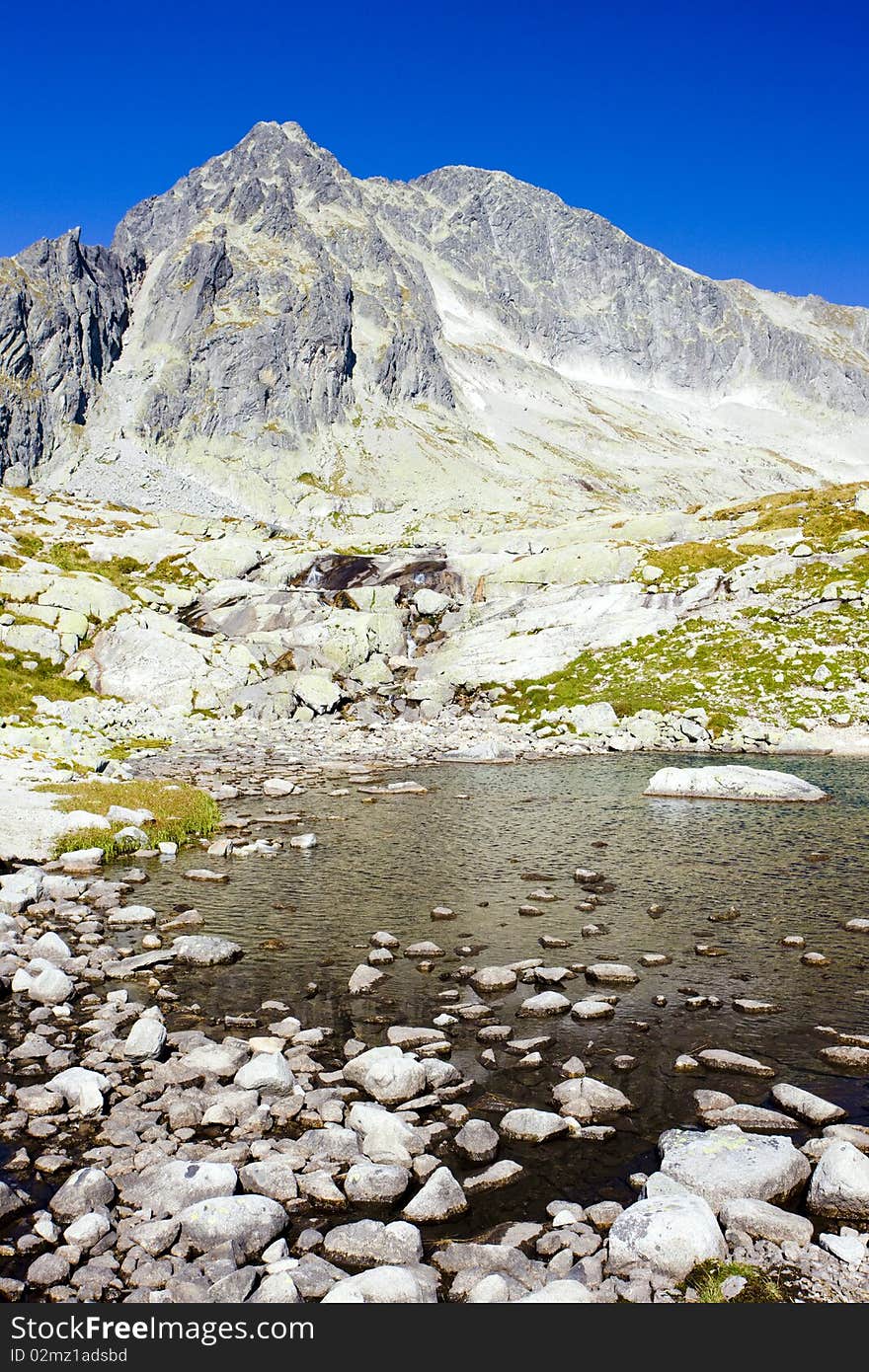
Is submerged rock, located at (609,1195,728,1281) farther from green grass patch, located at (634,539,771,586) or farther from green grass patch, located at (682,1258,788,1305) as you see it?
green grass patch, located at (634,539,771,586)

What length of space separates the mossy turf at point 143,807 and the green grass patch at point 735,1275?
23809 mm

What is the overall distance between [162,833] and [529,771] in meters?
21.0

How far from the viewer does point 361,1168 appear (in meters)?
10.6

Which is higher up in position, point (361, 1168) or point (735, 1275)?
point (735, 1275)

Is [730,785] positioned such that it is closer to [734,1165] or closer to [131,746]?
[734,1165]

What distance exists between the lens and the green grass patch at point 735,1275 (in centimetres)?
813

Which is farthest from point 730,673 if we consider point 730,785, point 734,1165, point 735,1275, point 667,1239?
point 735,1275

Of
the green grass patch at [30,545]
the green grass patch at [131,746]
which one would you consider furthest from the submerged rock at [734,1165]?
the green grass patch at [30,545]

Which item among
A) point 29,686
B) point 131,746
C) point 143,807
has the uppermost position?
point 29,686

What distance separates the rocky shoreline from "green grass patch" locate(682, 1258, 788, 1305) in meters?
0.02

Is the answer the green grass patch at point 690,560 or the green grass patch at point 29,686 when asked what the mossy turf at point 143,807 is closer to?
the green grass patch at point 29,686

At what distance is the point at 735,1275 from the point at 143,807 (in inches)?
1111

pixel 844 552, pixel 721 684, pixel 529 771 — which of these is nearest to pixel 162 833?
pixel 529 771

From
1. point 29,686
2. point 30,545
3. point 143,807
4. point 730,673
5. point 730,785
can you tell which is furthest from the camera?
point 30,545
